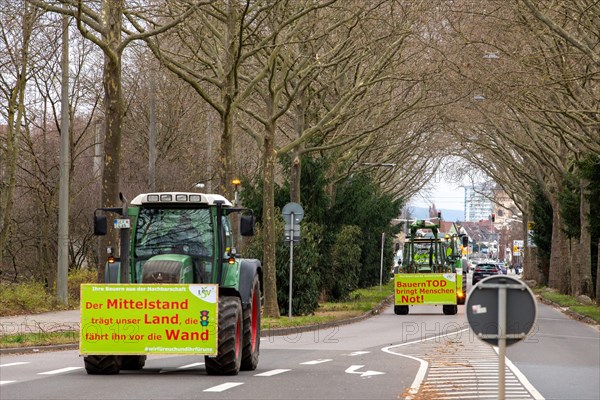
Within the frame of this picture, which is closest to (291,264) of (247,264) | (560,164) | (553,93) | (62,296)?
(62,296)

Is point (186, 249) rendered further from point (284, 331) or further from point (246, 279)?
point (284, 331)

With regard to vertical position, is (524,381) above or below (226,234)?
below

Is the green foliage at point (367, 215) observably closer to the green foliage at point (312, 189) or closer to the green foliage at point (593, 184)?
the green foliage at point (312, 189)

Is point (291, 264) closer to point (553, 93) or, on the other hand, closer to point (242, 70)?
point (242, 70)

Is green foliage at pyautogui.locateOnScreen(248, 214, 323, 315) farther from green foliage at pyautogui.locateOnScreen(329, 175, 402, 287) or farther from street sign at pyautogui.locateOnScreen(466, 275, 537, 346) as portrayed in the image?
street sign at pyautogui.locateOnScreen(466, 275, 537, 346)

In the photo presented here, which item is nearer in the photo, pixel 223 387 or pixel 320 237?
pixel 223 387

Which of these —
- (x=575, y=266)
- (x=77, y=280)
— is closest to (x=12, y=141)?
(x=77, y=280)

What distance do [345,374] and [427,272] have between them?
26393mm

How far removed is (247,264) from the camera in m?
17.2

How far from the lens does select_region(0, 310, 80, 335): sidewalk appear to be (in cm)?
2419

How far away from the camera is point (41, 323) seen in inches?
1024

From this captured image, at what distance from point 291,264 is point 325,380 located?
58.1 ft

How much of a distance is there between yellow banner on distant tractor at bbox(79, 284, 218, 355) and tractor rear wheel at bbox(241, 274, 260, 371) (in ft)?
4.09

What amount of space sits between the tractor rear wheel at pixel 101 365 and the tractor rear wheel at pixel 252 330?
5.97ft
